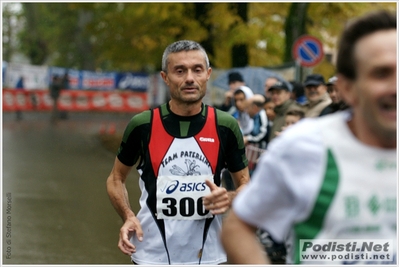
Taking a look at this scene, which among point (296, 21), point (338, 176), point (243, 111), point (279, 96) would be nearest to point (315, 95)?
point (279, 96)

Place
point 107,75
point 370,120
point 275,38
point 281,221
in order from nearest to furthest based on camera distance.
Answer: point 370,120 → point 281,221 → point 275,38 → point 107,75

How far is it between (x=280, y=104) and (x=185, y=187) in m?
4.78

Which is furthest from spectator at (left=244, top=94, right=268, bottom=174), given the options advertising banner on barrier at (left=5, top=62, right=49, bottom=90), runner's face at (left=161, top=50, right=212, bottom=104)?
advertising banner on barrier at (left=5, top=62, right=49, bottom=90)

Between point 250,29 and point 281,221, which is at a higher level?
point 281,221

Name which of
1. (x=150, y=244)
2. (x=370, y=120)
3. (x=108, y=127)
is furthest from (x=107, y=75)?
(x=370, y=120)

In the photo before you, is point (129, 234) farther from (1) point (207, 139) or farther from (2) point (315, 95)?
(2) point (315, 95)

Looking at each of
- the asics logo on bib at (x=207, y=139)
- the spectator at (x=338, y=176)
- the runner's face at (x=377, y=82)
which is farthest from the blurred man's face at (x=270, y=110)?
the runner's face at (x=377, y=82)

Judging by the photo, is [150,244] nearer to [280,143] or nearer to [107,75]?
[280,143]

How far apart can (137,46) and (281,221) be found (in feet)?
70.1

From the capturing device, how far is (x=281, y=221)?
2.41m

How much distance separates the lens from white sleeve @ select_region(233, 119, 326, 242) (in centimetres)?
234

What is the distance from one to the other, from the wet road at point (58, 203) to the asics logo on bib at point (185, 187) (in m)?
3.81

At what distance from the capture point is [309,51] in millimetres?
14914

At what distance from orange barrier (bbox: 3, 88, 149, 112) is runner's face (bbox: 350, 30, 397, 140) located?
3440 cm
